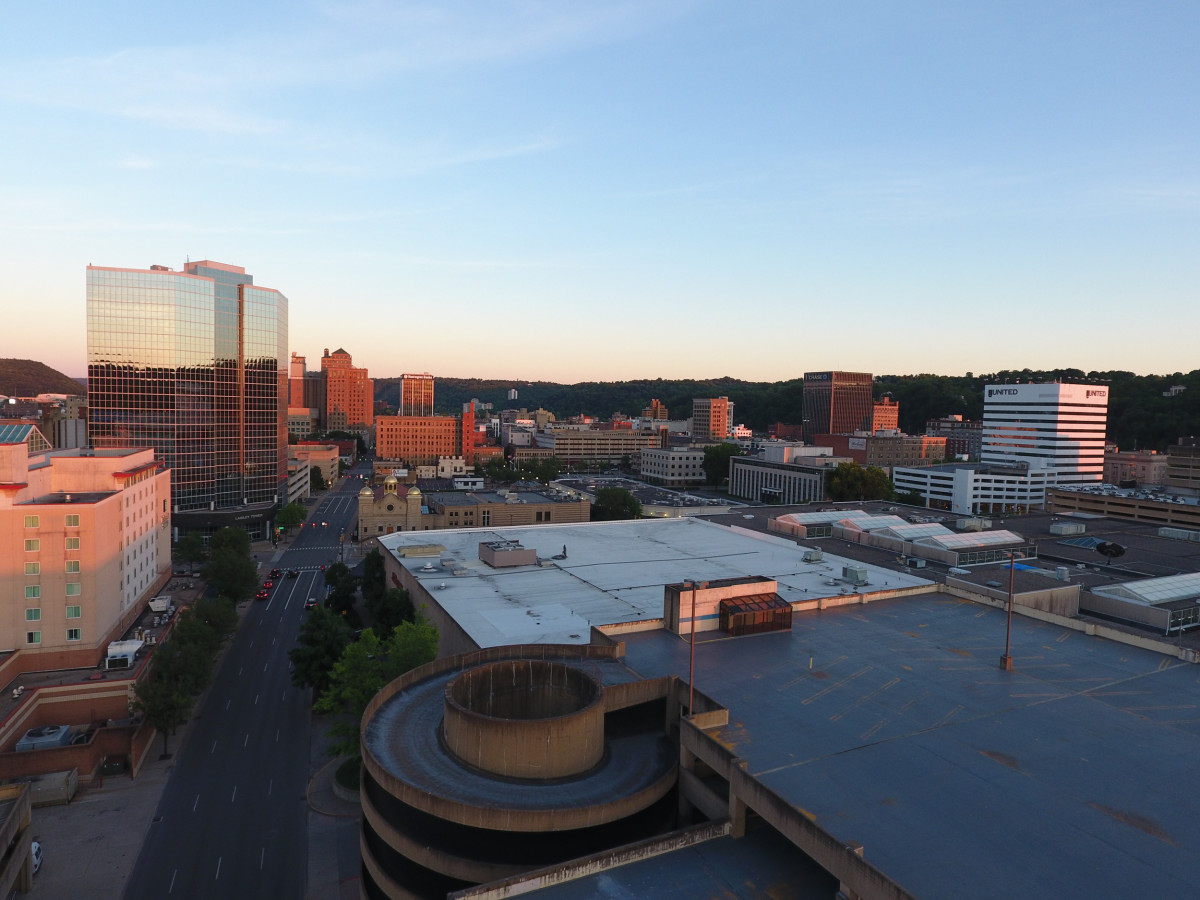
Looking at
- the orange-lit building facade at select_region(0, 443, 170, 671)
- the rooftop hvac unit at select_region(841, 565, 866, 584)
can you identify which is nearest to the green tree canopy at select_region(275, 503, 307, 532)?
the orange-lit building facade at select_region(0, 443, 170, 671)

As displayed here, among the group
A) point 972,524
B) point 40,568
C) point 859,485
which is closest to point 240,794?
point 40,568

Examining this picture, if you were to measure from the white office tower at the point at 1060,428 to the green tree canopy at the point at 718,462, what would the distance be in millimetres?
59964

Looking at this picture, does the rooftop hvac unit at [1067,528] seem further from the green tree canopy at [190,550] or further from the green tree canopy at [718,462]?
the green tree canopy at [718,462]

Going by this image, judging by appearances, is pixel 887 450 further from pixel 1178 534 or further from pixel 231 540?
pixel 231 540

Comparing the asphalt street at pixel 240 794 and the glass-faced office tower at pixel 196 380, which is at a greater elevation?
the glass-faced office tower at pixel 196 380

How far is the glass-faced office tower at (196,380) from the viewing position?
9738cm

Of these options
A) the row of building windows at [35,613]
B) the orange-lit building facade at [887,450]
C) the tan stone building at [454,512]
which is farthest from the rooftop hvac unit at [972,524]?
the orange-lit building facade at [887,450]

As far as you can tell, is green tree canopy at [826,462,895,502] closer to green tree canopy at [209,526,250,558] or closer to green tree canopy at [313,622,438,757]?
green tree canopy at [209,526,250,558]

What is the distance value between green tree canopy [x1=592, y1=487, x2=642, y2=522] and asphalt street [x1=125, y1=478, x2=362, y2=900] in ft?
209

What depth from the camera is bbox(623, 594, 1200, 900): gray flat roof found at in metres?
20.8

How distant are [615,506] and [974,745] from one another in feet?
314

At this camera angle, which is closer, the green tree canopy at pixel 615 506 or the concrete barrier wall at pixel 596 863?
the concrete barrier wall at pixel 596 863

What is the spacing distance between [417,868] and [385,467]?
553ft

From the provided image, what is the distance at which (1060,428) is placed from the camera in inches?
6152
